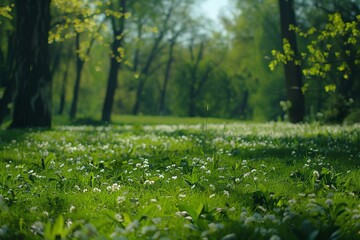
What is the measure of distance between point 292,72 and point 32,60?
1192cm

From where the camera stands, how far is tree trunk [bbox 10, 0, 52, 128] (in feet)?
54.0

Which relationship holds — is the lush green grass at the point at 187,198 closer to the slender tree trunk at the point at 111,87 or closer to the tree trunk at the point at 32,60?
the tree trunk at the point at 32,60

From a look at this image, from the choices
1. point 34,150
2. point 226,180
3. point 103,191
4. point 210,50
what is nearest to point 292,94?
point 34,150

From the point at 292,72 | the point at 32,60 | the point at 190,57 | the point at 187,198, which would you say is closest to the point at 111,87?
the point at 32,60

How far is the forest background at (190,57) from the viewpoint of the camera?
66.2 feet

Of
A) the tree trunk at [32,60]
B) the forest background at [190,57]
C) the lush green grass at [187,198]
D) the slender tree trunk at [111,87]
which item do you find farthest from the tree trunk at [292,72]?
the slender tree trunk at [111,87]

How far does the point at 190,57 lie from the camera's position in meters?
71.3

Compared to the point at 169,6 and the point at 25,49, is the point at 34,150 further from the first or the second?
the point at 169,6

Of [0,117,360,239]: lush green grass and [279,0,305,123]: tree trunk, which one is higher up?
[279,0,305,123]: tree trunk

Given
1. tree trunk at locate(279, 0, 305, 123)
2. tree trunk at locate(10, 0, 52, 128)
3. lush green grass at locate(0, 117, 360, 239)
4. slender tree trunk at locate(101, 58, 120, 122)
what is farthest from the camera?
slender tree trunk at locate(101, 58, 120, 122)

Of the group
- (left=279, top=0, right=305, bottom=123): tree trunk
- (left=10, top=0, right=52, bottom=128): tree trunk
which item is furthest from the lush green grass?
(left=279, top=0, right=305, bottom=123): tree trunk

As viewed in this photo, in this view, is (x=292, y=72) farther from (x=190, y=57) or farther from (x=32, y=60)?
(x=190, y=57)

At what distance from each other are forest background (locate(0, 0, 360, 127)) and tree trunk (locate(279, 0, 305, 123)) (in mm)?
53

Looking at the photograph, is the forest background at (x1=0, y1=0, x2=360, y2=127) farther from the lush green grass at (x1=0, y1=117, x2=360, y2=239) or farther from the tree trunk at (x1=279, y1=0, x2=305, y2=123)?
the lush green grass at (x1=0, y1=117, x2=360, y2=239)
